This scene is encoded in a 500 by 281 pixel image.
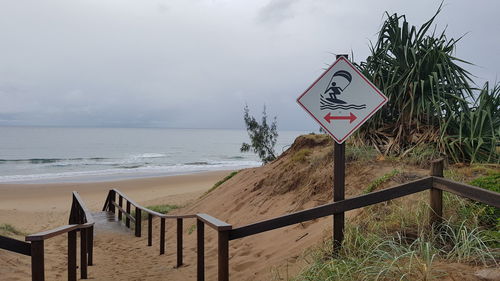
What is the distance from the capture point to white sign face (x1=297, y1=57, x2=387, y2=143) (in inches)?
152

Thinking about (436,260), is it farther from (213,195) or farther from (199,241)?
(213,195)

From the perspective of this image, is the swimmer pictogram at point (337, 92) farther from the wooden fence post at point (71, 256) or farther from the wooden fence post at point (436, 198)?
the wooden fence post at point (71, 256)

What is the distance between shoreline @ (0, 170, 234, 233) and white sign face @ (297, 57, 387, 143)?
11298mm

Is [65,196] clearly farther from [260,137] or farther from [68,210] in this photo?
[260,137]

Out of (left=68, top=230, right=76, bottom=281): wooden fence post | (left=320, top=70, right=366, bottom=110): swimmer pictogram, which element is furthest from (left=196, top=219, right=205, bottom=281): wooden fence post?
(left=320, top=70, right=366, bottom=110): swimmer pictogram

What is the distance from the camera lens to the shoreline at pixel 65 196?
15.0 meters

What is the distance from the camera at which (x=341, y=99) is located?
3.90 meters

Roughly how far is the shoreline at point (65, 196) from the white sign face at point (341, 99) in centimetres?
1130

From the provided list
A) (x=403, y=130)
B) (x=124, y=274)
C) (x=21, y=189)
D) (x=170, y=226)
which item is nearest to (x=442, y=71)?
(x=403, y=130)

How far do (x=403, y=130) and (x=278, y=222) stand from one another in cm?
451

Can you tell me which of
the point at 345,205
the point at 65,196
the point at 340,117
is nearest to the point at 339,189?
the point at 345,205

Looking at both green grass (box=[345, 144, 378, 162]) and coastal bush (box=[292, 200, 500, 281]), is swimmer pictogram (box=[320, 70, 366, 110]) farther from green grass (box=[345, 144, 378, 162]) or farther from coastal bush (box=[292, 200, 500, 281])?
green grass (box=[345, 144, 378, 162])

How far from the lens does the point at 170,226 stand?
1112 centimetres

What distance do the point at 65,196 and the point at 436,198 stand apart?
21137mm
